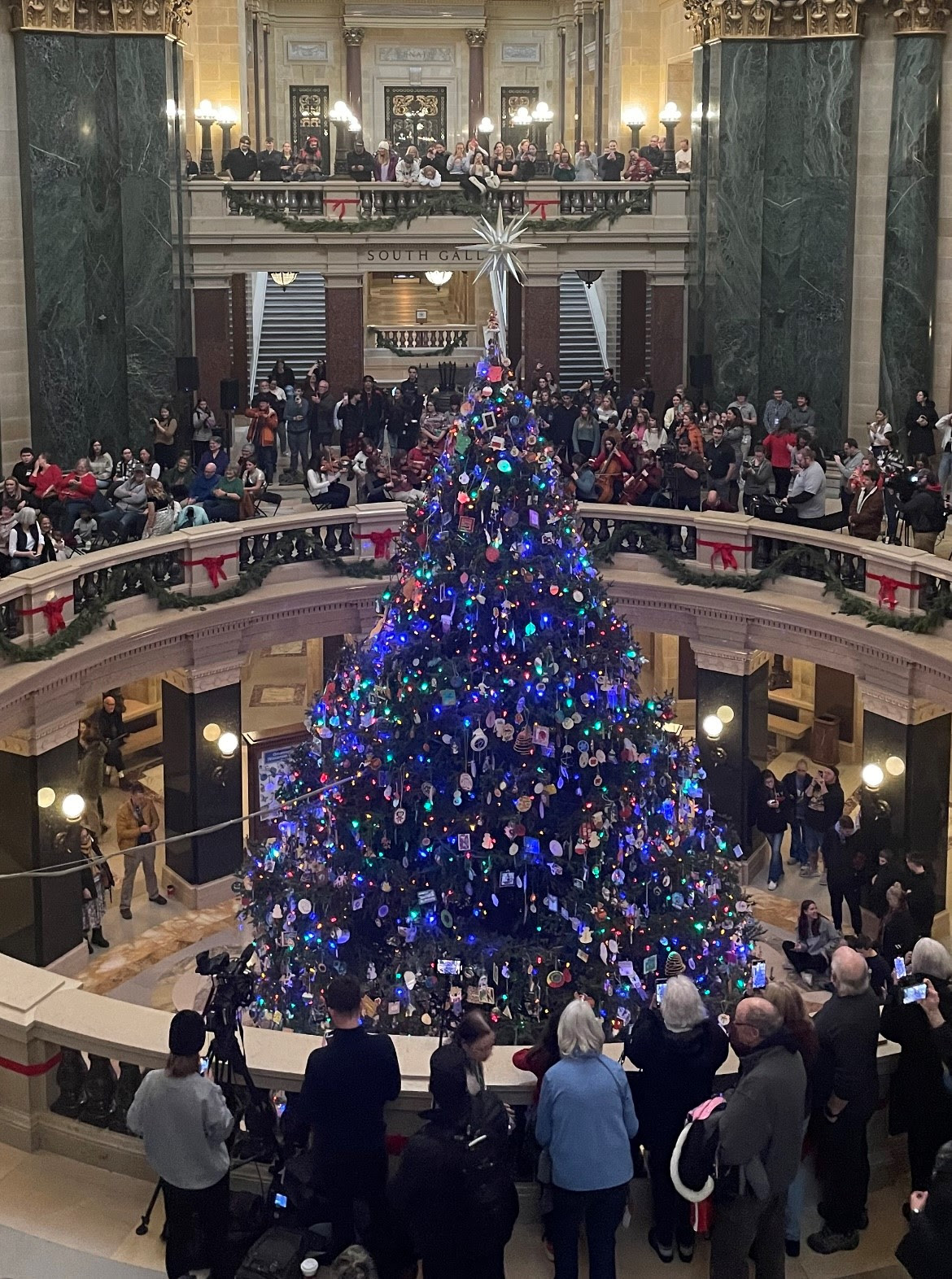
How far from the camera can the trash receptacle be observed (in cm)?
2269

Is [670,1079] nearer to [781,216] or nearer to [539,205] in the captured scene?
[781,216]

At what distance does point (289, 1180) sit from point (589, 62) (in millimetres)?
34934

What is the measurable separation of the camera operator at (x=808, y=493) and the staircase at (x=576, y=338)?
42.6 ft

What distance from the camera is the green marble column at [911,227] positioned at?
2342cm

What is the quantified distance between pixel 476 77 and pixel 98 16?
19.0 metres

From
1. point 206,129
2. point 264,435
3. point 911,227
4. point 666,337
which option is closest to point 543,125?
point 206,129

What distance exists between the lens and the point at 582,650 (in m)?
10.7

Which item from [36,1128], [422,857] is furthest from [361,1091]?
[422,857]

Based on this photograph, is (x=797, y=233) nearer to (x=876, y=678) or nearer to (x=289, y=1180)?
(x=876, y=678)

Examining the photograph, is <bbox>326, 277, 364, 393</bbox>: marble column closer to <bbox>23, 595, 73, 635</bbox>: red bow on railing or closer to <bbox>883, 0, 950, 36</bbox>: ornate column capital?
<bbox>883, 0, 950, 36</bbox>: ornate column capital

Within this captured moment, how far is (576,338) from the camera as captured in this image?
33.3 meters

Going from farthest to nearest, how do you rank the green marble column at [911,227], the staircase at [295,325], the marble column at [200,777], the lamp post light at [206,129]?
the staircase at [295,325] < the lamp post light at [206,129] < the green marble column at [911,227] < the marble column at [200,777]

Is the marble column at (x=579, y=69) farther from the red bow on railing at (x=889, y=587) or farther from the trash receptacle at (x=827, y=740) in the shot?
the red bow on railing at (x=889, y=587)

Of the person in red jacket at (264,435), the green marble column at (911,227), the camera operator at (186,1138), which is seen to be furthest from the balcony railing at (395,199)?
the camera operator at (186,1138)
